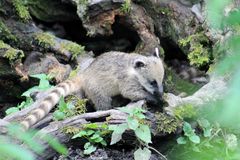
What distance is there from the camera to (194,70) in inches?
259

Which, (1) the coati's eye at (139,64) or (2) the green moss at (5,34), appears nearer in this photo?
(1) the coati's eye at (139,64)

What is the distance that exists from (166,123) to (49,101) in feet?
3.91

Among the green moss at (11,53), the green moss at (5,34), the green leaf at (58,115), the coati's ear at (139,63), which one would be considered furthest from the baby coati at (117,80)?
the green moss at (5,34)

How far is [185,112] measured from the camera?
405 centimetres

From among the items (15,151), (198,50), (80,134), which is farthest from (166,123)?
(15,151)

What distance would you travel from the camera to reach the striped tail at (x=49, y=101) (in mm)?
3955

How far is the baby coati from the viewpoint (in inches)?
190

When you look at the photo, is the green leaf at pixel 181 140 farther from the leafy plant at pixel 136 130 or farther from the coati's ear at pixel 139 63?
the coati's ear at pixel 139 63

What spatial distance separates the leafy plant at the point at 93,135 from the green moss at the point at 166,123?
1.62ft

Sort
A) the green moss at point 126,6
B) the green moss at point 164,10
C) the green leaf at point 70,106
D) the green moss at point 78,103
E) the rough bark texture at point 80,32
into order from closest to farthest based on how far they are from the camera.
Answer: the green leaf at point 70,106, the green moss at point 78,103, the rough bark texture at point 80,32, the green moss at point 126,6, the green moss at point 164,10

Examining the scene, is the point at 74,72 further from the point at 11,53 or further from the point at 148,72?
the point at 148,72

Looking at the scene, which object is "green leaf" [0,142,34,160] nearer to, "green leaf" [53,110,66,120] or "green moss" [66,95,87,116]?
"green leaf" [53,110,66,120]

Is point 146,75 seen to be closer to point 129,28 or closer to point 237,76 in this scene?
point 129,28

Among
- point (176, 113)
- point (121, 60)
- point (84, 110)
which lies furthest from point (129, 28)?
point (176, 113)
